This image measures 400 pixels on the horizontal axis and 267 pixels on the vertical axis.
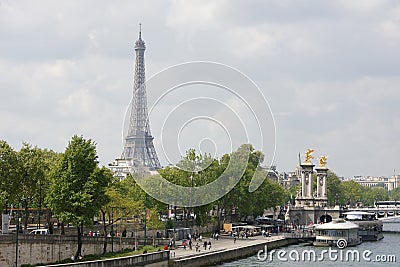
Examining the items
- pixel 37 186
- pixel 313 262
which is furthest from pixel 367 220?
pixel 37 186

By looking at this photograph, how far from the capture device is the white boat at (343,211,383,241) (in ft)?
375

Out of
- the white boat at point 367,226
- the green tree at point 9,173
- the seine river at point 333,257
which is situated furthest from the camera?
the white boat at point 367,226

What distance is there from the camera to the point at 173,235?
82.2 metres

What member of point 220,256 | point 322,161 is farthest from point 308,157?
point 220,256

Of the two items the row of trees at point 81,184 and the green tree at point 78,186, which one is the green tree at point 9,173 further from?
the green tree at point 78,186

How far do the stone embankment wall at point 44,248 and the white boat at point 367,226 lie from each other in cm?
5925

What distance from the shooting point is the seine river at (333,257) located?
245ft

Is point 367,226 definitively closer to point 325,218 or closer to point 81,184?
point 325,218

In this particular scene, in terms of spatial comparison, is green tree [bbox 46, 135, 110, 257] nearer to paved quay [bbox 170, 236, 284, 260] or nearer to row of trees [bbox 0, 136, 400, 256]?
row of trees [bbox 0, 136, 400, 256]

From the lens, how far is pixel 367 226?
123812 millimetres

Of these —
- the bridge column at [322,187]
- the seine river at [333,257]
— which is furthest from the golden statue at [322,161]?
the seine river at [333,257]

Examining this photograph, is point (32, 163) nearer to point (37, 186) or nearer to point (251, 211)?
point (37, 186)

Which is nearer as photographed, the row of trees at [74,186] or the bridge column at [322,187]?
the row of trees at [74,186]

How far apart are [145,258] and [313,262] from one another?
86.4 ft
